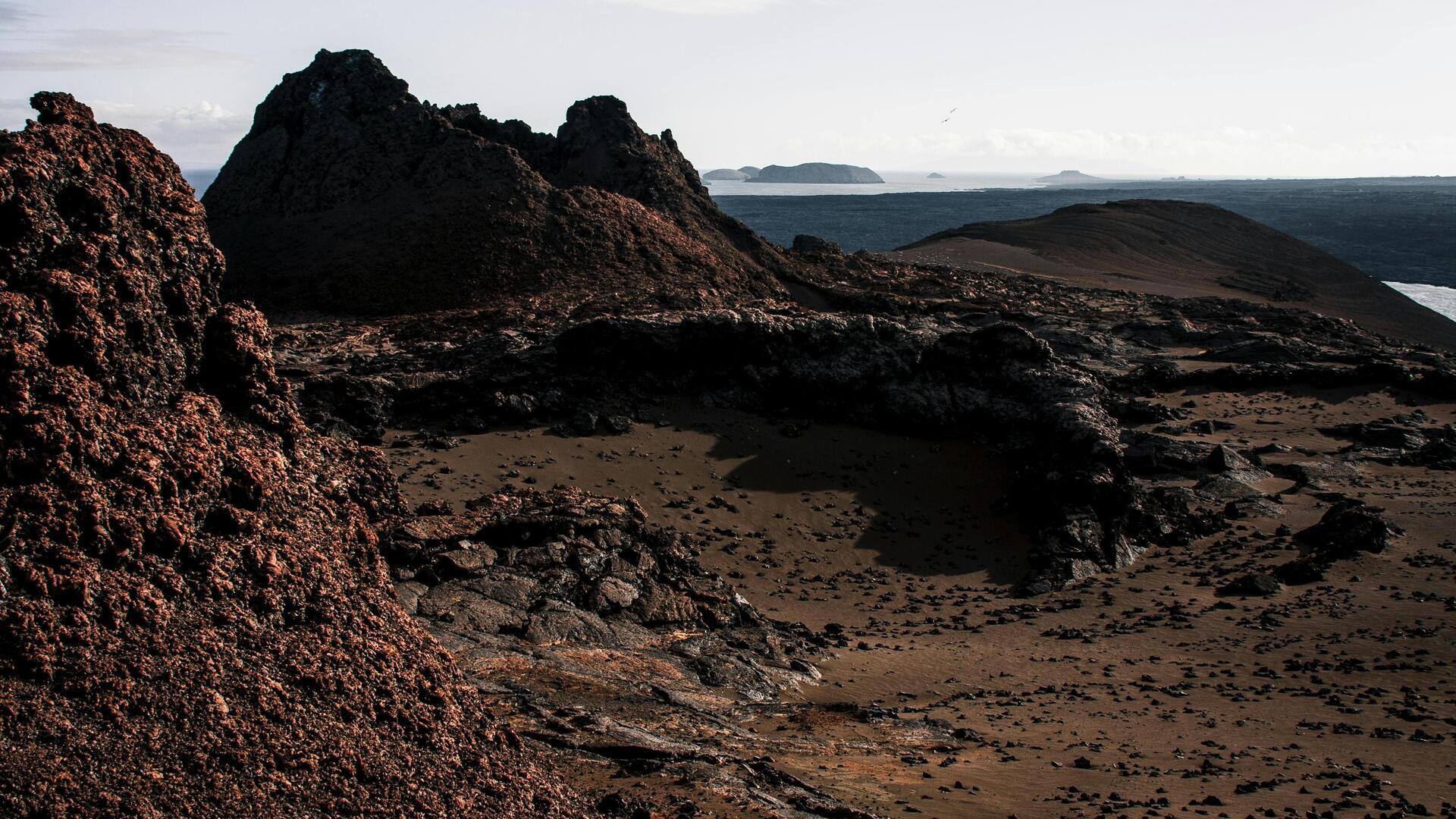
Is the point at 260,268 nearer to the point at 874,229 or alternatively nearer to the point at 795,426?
the point at 795,426

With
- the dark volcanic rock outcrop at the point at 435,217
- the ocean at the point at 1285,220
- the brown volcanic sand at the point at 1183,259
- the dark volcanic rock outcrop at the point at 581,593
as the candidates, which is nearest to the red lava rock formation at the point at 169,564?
the dark volcanic rock outcrop at the point at 581,593

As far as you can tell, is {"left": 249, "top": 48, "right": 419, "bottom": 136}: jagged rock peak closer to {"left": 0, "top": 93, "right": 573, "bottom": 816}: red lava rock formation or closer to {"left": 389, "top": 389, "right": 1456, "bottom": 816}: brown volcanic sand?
{"left": 389, "top": 389, "right": 1456, "bottom": 816}: brown volcanic sand

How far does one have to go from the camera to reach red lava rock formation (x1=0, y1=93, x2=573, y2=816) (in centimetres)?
441

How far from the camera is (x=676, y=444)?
62.5 ft

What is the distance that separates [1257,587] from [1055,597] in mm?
2654

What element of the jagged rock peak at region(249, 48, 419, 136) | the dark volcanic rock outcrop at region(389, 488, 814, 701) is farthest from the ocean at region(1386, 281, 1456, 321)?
the dark volcanic rock outcrop at region(389, 488, 814, 701)

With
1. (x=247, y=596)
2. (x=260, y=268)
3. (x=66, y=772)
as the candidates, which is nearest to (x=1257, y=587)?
(x=247, y=596)

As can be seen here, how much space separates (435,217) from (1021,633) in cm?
2123

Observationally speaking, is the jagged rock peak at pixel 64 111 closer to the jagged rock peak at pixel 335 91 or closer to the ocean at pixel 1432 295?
the jagged rock peak at pixel 335 91

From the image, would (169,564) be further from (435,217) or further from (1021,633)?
(435,217)

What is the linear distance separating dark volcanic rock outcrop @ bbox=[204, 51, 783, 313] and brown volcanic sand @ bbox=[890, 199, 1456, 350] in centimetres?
1760

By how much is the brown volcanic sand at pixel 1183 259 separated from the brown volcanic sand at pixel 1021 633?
27801mm

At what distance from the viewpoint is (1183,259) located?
5806 cm

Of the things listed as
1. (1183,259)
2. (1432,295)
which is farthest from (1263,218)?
(1183,259)
